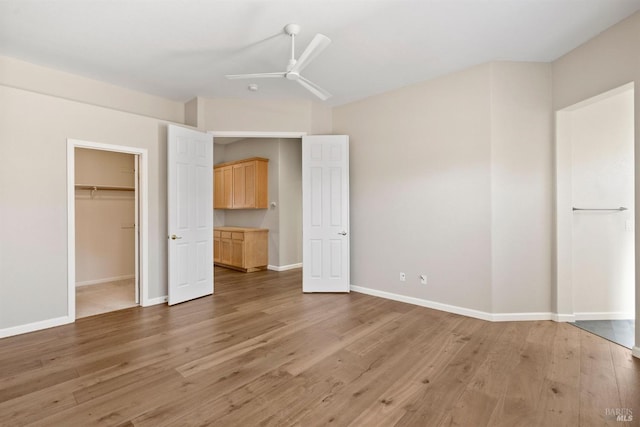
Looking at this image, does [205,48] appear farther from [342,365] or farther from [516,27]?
[342,365]

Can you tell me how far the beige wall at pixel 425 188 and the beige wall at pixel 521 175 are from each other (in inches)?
4.1

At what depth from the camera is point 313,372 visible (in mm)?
2395

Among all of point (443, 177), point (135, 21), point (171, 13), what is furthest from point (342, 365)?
point (135, 21)

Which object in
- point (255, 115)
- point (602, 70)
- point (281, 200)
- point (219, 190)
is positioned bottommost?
point (281, 200)

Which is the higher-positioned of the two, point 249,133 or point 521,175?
point 249,133

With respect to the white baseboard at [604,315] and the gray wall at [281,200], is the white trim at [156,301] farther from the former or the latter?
the white baseboard at [604,315]

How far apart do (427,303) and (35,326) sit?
446 cm

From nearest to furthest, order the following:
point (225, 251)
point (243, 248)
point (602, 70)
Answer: point (602, 70) → point (243, 248) → point (225, 251)

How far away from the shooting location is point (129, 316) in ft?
12.1

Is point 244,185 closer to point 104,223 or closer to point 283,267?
point 283,267

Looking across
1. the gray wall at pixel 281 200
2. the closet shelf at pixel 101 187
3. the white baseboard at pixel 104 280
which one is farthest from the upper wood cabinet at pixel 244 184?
the white baseboard at pixel 104 280

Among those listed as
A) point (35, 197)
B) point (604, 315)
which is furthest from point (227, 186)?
point (604, 315)

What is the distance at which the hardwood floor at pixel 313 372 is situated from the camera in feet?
6.26

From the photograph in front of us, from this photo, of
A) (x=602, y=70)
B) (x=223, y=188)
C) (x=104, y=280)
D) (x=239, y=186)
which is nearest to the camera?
(x=602, y=70)
